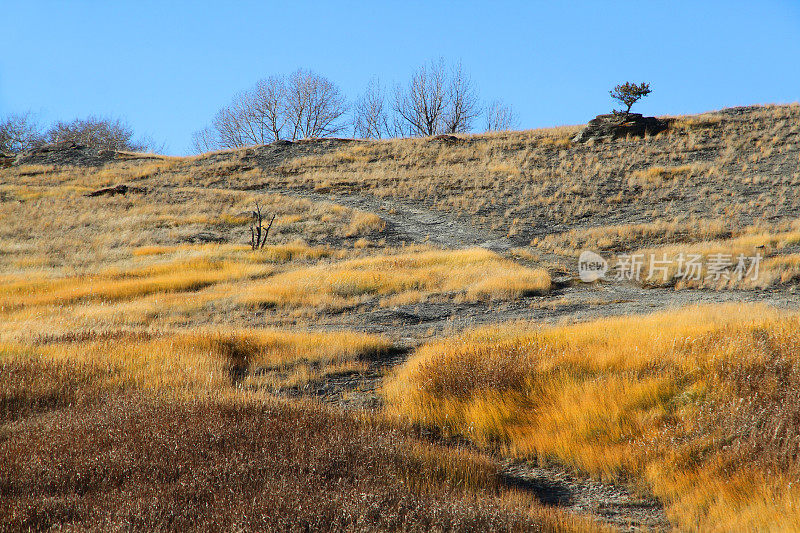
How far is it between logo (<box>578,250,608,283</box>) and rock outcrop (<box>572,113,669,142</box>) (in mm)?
23745

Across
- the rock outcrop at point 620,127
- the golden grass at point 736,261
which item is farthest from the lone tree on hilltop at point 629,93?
the golden grass at point 736,261

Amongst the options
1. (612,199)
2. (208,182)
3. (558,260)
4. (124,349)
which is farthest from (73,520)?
(208,182)

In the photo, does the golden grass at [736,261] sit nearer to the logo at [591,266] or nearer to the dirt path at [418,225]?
the logo at [591,266]

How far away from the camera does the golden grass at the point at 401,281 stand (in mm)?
15953

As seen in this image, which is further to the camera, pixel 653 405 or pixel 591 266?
pixel 591 266

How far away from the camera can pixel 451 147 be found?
46406 mm

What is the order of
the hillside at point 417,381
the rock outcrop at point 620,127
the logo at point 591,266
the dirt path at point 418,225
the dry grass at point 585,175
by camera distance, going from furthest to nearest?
the rock outcrop at point 620,127 → the dry grass at point 585,175 → the dirt path at point 418,225 → the logo at point 591,266 → the hillside at point 417,381

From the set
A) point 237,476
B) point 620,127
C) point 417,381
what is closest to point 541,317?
point 417,381

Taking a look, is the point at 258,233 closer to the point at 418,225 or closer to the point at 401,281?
the point at 418,225

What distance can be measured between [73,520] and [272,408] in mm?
2408

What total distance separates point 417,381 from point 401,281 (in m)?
10.4

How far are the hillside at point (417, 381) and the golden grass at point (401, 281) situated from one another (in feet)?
0.40

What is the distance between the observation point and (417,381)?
7.20 meters

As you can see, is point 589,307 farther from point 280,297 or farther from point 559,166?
point 559,166
